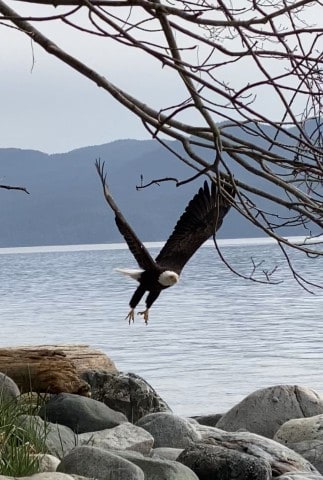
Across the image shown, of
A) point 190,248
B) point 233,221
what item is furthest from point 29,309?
point 233,221

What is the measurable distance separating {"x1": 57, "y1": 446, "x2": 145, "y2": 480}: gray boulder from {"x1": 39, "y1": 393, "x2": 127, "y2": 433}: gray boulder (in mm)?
1737

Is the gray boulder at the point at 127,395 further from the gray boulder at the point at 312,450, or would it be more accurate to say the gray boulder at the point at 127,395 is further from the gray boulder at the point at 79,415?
the gray boulder at the point at 312,450

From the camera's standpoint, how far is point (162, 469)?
6.93 meters

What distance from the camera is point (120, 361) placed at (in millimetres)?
18609

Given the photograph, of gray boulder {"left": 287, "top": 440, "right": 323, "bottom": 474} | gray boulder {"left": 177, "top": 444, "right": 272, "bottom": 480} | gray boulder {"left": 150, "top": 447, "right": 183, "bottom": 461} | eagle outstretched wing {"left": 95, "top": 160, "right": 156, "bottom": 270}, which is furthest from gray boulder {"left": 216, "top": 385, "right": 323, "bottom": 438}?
eagle outstretched wing {"left": 95, "top": 160, "right": 156, "bottom": 270}

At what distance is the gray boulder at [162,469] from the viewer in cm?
691

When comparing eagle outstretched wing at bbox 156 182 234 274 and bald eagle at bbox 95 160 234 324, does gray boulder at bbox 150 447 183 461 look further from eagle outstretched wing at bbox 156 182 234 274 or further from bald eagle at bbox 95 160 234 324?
eagle outstretched wing at bbox 156 182 234 274

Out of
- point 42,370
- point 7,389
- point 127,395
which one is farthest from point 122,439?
point 127,395

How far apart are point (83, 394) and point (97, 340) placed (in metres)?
12.9

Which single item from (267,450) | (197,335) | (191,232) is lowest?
(197,335)

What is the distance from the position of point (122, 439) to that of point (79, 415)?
2.13 feet

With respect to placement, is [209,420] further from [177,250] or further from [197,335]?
[197,335]

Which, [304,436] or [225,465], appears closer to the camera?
[225,465]

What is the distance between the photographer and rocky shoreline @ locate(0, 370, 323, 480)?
6.86 meters
